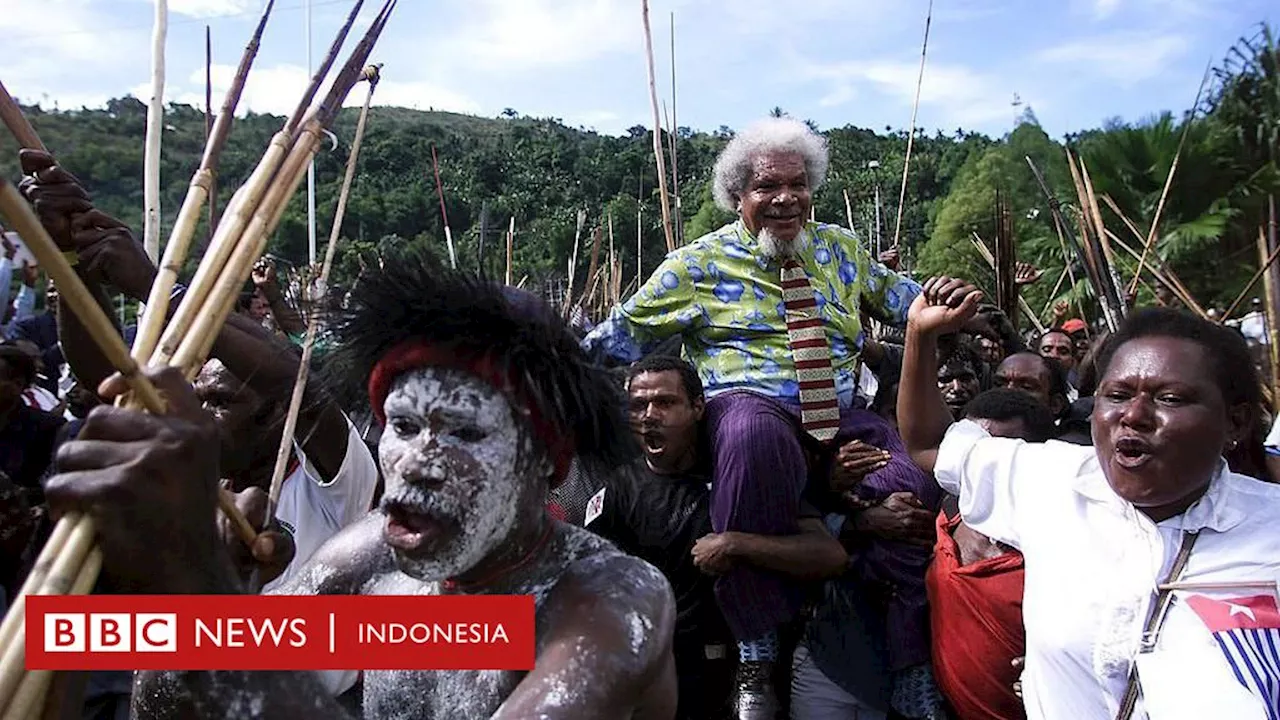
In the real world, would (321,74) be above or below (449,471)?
above

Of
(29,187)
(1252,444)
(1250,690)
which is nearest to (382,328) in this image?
(29,187)

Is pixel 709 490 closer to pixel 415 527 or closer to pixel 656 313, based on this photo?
pixel 656 313

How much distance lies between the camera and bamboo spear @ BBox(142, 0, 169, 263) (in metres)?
1.72

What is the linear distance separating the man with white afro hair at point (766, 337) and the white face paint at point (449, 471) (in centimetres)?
180

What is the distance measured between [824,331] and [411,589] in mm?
2259

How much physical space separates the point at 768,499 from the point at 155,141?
2.23 metres

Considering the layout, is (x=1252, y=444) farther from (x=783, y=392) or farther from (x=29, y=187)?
(x=29, y=187)

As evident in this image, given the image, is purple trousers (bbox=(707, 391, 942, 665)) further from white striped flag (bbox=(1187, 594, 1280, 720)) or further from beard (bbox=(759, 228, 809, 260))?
white striped flag (bbox=(1187, 594, 1280, 720))

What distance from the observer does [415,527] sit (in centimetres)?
172

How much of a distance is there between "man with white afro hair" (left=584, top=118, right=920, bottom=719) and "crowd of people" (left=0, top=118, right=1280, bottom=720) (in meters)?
0.01

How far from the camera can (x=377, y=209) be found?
16562 millimetres

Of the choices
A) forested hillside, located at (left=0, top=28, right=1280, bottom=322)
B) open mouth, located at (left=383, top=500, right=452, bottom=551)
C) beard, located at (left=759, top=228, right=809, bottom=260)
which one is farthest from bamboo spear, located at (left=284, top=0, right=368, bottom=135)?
forested hillside, located at (left=0, top=28, right=1280, bottom=322)

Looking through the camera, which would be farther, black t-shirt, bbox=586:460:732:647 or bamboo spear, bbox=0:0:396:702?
black t-shirt, bbox=586:460:732:647

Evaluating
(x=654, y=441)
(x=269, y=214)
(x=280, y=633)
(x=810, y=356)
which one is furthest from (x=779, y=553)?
(x=269, y=214)
